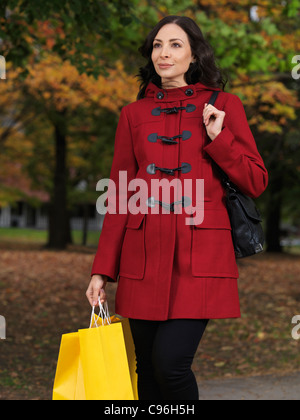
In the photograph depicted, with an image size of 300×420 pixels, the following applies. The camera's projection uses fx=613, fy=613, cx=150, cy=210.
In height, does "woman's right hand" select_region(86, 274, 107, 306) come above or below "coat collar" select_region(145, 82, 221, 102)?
below

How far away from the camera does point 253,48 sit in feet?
27.9

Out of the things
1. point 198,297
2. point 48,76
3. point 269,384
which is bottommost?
point 269,384

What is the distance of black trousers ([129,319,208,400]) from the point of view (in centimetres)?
280

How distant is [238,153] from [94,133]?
19.3 metres

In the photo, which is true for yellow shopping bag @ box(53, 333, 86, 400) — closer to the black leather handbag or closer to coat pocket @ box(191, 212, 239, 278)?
coat pocket @ box(191, 212, 239, 278)

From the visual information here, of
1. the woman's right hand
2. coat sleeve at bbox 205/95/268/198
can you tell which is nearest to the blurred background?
coat sleeve at bbox 205/95/268/198

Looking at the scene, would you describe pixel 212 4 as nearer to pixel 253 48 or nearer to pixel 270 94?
pixel 270 94

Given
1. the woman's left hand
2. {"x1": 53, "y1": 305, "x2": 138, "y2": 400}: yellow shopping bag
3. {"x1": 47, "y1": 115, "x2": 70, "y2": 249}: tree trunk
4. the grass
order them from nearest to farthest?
{"x1": 53, "y1": 305, "x2": 138, "y2": 400}: yellow shopping bag, the woman's left hand, {"x1": 47, "y1": 115, "x2": 70, "y2": 249}: tree trunk, the grass

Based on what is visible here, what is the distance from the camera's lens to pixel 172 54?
3.03 m

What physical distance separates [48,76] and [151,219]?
1236 centimetres

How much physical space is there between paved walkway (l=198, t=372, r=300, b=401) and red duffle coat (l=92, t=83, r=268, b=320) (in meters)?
2.38

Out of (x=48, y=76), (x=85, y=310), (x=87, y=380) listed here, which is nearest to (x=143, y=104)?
(x=87, y=380)

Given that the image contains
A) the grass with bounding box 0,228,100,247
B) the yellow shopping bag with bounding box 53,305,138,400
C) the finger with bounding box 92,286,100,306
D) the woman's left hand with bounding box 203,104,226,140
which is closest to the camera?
the yellow shopping bag with bounding box 53,305,138,400

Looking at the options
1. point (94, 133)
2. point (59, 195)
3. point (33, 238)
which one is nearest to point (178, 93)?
point (59, 195)
